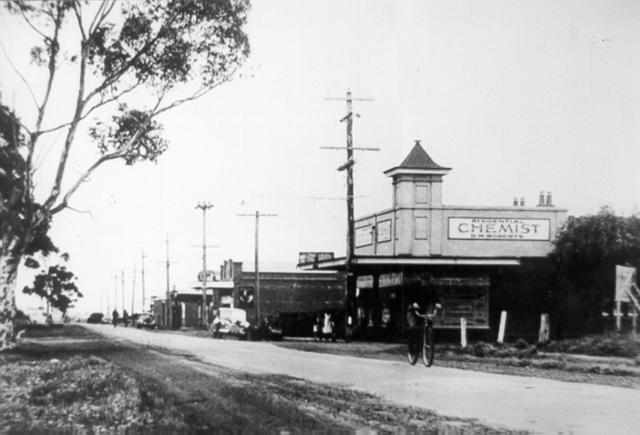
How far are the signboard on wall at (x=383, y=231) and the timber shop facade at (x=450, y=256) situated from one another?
47mm

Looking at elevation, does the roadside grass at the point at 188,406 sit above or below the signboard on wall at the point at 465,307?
above

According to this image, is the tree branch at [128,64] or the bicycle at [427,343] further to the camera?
the bicycle at [427,343]

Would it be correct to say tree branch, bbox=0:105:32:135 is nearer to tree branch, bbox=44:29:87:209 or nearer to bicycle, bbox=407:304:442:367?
tree branch, bbox=44:29:87:209

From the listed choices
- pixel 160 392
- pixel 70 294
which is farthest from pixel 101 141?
pixel 160 392

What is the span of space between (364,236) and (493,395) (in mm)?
32007

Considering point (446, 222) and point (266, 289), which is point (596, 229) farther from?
point (266, 289)

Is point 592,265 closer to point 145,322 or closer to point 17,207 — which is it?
point 17,207

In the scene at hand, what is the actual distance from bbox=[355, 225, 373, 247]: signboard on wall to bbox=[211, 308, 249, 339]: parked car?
710 cm

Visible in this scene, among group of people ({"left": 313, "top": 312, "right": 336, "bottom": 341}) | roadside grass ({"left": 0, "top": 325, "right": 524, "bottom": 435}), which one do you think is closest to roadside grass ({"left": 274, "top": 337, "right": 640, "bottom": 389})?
roadside grass ({"left": 0, "top": 325, "right": 524, "bottom": 435})

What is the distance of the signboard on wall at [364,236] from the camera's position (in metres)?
41.4

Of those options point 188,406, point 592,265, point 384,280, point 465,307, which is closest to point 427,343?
point 188,406

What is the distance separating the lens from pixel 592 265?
1259 inches

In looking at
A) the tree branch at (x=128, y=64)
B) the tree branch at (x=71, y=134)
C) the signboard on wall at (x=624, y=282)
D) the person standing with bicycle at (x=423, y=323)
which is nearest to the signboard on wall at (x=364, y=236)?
the signboard on wall at (x=624, y=282)

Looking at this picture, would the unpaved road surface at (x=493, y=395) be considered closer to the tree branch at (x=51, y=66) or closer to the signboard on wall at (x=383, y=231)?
the tree branch at (x=51, y=66)
